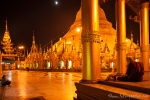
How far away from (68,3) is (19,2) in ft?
35.3

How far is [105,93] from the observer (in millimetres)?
4363

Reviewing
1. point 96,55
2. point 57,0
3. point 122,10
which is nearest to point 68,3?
point 57,0

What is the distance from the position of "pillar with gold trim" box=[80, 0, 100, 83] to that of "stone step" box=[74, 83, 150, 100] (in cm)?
40

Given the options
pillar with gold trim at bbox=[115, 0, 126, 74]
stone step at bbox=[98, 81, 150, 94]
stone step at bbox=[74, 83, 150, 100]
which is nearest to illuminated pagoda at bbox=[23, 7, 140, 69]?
pillar with gold trim at bbox=[115, 0, 126, 74]

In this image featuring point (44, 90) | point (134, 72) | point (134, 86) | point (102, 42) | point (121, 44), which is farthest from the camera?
point (102, 42)

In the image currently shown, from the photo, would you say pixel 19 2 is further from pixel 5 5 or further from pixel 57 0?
pixel 57 0

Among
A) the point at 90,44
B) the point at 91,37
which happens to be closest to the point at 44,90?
the point at 90,44

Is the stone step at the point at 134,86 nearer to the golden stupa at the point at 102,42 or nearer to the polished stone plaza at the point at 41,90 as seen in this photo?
the polished stone plaza at the point at 41,90

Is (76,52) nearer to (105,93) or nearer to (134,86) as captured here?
(134,86)

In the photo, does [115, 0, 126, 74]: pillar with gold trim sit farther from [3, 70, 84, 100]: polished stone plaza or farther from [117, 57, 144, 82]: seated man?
[117, 57, 144, 82]: seated man

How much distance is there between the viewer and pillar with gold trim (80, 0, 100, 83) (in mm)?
5688

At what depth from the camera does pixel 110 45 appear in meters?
39.3

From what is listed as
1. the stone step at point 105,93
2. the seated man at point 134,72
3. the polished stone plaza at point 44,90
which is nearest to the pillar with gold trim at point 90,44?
the stone step at point 105,93

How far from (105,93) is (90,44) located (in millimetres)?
1758
